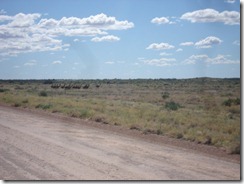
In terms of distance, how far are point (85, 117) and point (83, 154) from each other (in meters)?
9.81

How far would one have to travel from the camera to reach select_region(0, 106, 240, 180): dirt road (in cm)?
858

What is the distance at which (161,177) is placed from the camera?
328 inches

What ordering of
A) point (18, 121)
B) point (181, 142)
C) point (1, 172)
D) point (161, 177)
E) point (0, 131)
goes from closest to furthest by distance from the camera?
point (161, 177) < point (1, 172) < point (181, 142) < point (0, 131) < point (18, 121)

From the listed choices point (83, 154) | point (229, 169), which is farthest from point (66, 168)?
point (229, 169)

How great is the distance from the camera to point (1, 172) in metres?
9.03

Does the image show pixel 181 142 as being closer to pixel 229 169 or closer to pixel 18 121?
pixel 229 169

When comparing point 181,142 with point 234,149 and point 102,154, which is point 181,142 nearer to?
point 234,149

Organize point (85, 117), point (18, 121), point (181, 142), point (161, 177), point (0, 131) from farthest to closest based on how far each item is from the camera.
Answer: point (85, 117) < point (18, 121) < point (0, 131) < point (181, 142) < point (161, 177)

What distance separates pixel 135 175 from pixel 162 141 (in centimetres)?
500

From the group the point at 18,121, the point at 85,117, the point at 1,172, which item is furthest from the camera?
the point at 85,117

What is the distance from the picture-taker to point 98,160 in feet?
32.9

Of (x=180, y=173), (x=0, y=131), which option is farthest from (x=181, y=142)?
(x=0, y=131)

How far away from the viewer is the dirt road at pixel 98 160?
8.58 m

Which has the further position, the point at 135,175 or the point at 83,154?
the point at 83,154
